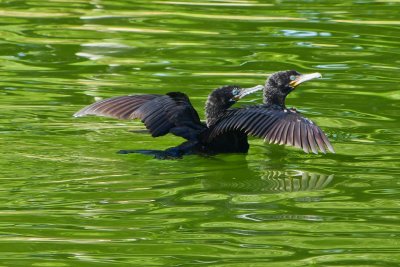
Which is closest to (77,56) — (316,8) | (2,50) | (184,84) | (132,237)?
(2,50)

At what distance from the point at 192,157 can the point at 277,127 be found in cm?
108

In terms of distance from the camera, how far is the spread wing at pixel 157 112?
11.2 metres

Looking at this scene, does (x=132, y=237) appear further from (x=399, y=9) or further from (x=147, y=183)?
(x=399, y=9)

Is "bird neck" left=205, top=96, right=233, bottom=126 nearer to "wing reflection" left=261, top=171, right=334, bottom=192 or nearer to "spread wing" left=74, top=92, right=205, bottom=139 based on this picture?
"spread wing" left=74, top=92, right=205, bottom=139

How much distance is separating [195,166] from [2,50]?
19.6 feet

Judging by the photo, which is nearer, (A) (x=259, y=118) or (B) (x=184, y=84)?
(A) (x=259, y=118)

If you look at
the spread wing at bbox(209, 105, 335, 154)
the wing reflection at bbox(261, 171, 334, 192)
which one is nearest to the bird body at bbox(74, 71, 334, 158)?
the spread wing at bbox(209, 105, 335, 154)

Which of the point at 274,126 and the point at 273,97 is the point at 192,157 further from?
the point at 273,97

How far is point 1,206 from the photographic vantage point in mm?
9156

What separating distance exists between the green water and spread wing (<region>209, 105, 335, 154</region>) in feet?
1.05

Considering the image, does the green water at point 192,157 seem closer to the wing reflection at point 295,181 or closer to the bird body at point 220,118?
the wing reflection at point 295,181

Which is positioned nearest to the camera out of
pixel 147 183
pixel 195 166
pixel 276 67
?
pixel 147 183

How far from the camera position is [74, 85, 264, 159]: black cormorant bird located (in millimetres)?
11133

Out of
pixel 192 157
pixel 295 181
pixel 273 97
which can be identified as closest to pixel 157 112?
pixel 192 157
